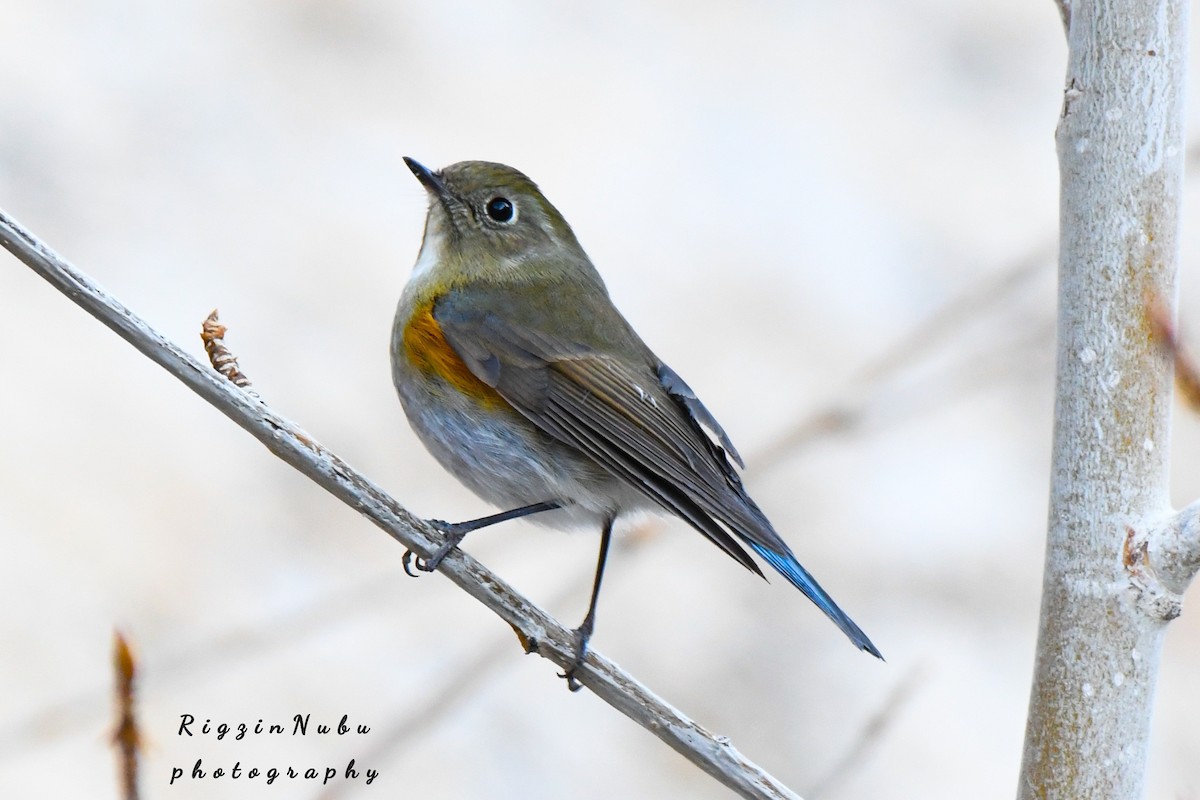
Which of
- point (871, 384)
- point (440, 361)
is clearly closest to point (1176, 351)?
point (871, 384)

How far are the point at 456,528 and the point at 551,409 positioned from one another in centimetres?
36

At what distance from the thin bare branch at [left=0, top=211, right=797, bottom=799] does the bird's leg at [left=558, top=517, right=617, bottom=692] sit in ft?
0.07

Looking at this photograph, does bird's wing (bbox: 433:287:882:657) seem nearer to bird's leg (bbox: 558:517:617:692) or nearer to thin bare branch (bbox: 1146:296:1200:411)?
bird's leg (bbox: 558:517:617:692)

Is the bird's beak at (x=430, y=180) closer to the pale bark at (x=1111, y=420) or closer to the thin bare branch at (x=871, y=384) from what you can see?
the thin bare branch at (x=871, y=384)

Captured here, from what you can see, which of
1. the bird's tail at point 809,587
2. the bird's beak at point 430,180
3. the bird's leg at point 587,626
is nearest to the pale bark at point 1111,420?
the bird's tail at point 809,587

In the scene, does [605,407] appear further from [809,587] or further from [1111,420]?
[1111,420]

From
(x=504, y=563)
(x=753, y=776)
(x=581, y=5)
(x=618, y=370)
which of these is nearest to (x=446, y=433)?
(x=618, y=370)

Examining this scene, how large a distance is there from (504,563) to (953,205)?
201 cm

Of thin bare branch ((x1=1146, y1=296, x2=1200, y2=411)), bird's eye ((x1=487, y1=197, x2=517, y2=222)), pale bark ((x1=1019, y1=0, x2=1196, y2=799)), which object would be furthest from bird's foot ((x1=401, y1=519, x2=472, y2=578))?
thin bare branch ((x1=1146, y1=296, x2=1200, y2=411))

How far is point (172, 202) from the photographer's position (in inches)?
159

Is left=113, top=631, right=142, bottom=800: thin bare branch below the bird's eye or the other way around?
below

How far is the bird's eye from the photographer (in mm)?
3273

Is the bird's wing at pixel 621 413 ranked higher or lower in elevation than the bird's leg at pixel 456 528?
higher

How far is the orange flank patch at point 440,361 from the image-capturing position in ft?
9.30
